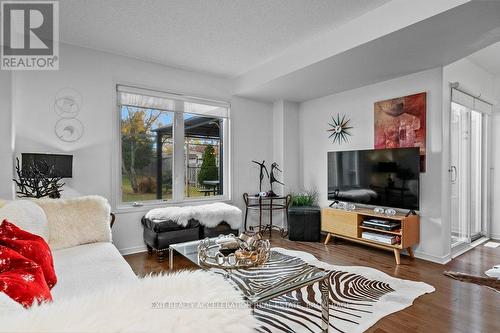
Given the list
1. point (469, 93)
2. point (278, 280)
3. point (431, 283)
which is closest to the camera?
point (278, 280)

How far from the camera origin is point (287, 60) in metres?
3.52

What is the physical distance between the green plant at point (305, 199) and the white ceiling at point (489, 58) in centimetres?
292

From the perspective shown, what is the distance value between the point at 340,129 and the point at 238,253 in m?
2.98

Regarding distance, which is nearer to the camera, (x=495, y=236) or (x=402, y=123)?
(x=402, y=123)

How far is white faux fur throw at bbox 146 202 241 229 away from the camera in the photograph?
340 centimetres

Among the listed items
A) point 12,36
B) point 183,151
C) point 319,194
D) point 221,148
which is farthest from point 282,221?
point 12,36

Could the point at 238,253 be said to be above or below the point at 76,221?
below

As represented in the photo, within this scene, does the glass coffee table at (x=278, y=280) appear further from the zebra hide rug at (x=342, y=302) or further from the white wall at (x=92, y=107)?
the white wall at (x=92, y=107)

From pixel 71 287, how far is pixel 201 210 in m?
2.05

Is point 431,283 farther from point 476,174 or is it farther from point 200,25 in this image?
point 200,25

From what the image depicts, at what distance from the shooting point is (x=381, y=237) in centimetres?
334

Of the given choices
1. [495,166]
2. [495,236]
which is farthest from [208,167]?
[495,236]

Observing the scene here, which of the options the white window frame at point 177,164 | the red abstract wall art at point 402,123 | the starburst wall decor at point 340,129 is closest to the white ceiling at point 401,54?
the red abstract wall art at point 402,123

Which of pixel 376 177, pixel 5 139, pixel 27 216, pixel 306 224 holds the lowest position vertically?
pixel 306 224
